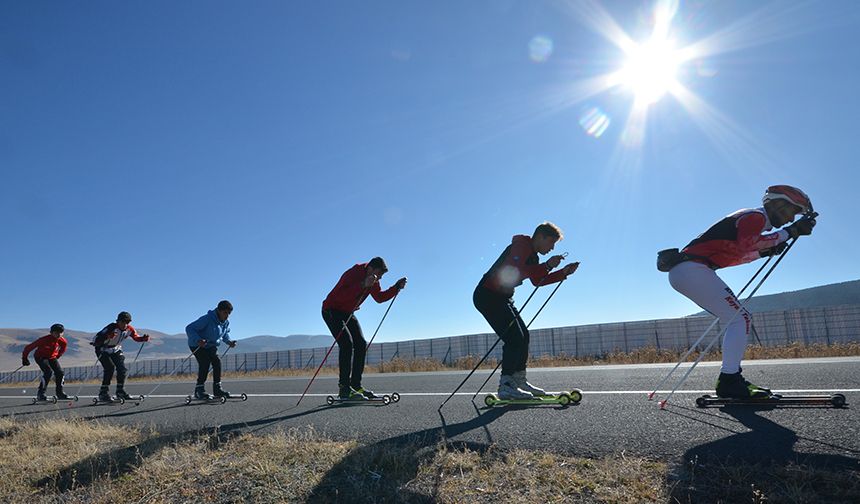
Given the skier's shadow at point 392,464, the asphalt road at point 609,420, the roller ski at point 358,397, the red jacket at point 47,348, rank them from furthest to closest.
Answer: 1. the red jacket at point 47,348
2. the roller ski at point 358,397
3. the asphalt road at point 609,420
4. the skier's shadow at point 392,464

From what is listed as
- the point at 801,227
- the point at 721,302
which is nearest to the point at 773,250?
the point at 801,227

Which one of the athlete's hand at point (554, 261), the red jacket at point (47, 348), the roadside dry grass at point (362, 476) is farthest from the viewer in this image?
the red jacket at point (47, 348)

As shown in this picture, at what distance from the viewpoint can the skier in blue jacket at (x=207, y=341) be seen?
8172 mm

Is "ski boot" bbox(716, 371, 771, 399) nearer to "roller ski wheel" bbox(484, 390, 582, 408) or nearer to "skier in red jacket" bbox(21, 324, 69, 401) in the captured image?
"roller ski wheel" bbox(484, 390, 582, 408)

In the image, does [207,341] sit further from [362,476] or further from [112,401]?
[362,476]

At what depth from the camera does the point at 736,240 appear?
173 inches

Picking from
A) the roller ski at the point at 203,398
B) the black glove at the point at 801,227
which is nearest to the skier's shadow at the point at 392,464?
the black glove at the point at 801,227

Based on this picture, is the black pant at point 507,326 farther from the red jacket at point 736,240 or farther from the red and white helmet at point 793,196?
the red and white helmet at point 793,196

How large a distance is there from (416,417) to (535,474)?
2289 mm

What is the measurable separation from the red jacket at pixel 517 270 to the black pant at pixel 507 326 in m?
0.11

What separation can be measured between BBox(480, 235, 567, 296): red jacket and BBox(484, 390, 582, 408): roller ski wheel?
1.11 meters

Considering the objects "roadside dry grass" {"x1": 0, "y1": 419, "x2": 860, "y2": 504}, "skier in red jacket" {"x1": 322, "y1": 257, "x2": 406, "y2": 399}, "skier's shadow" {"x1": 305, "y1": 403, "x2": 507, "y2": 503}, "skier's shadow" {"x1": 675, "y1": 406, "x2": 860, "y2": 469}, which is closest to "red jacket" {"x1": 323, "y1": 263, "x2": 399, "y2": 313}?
"skier in red jacket" {"x1": 322, "y1": 257, "x2": 406, "y2": 399}

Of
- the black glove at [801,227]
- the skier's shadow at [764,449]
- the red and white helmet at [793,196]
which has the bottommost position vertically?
the skier's shadow at [764,449]

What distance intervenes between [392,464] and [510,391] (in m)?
2.32
